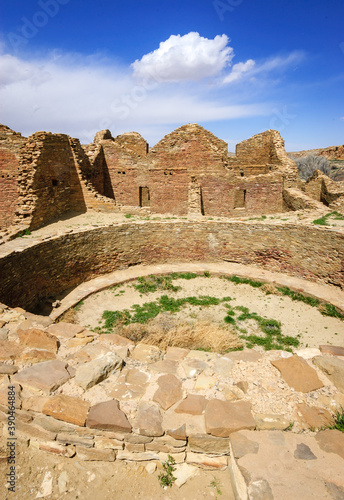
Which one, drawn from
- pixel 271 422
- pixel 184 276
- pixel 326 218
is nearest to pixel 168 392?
pixel 271 422

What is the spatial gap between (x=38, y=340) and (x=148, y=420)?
224 cm

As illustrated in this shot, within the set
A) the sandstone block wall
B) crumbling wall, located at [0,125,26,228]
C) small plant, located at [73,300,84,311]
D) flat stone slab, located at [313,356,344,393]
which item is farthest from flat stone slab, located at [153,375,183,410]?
crumbling wall, located at [0,125,26,228]

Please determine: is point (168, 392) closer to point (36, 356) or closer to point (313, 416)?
point (313, 416)

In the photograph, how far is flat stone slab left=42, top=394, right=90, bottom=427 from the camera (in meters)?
3.43

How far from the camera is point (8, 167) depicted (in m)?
13.5

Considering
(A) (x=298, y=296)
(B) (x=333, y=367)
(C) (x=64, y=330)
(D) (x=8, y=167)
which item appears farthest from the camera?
(D) (x=8, y=167)

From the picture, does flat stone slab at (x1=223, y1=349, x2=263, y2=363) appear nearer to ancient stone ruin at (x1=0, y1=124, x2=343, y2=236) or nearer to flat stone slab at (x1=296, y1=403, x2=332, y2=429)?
flat stone slab at (x1=296, y1=403, x2=332, y2=429)

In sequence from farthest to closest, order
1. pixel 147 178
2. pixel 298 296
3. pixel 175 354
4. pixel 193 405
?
pixel 147 178 → pixel 298 296 → pixel 175 354 → pixel 193 405

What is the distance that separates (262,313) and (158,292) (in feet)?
10.8

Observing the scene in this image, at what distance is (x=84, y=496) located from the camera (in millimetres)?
3164

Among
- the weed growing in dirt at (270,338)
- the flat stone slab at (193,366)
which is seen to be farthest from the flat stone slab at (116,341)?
the weed growing in dirt at (270,338)

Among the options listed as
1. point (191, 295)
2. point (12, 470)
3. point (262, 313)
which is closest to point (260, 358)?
point (12, 470)

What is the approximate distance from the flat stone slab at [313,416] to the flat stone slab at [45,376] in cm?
297

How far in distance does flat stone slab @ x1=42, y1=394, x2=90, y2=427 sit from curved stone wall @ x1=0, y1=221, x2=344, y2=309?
15.3ft
